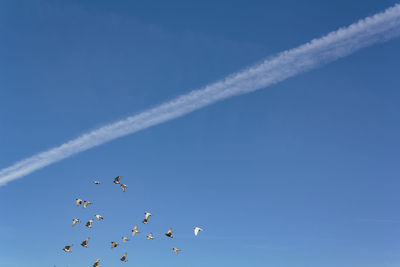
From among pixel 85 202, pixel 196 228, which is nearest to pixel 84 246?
pixel 85 202

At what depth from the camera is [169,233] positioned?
103375 millimetres

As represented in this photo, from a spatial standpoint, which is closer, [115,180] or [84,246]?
[84,246]

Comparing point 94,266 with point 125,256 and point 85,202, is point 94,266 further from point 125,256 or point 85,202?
point 85,202

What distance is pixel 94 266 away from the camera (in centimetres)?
9900

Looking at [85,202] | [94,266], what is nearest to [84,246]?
[94,266]

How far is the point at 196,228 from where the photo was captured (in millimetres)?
107625

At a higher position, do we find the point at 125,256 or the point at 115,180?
the point at 115,180

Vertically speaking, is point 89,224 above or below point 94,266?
above

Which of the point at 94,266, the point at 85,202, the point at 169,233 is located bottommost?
the point at 94,266

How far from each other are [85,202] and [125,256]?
18763mm

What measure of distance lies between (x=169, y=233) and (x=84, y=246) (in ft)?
66.4

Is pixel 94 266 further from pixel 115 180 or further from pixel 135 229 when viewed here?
pixel 115 180

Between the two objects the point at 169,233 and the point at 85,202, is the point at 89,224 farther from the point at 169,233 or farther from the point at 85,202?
the point at 169,233

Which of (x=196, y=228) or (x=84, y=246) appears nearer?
(x=84, y=246)
